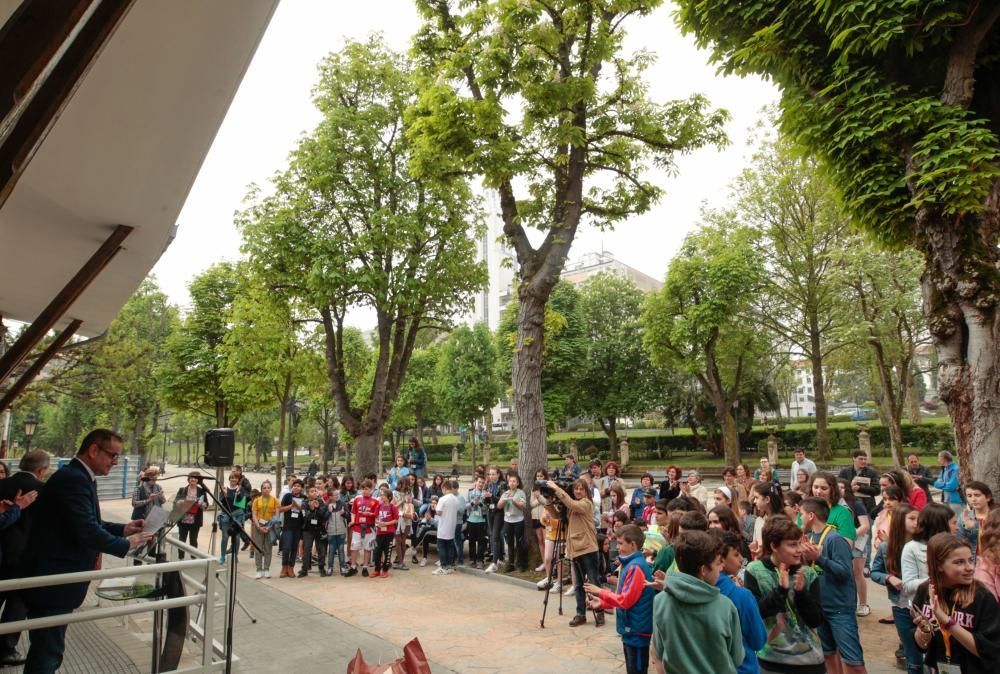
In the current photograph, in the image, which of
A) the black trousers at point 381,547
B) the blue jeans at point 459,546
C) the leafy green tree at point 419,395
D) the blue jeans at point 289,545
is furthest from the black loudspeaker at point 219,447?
the leafy green tree at point 419,395

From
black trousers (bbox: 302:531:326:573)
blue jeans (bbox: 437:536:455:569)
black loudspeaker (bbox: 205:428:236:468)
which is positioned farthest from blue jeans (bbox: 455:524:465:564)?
black loudspeaker (bbox: 205:428:236:468)

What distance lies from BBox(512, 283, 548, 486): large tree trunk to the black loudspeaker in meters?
6.02

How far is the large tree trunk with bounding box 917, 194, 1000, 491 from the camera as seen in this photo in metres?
6.73

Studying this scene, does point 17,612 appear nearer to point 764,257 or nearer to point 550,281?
point 550,281

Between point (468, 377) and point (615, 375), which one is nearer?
point (615, 375)

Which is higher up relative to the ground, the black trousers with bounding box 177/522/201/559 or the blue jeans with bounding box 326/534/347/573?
the black trousers with bounding box 177/522/201/559

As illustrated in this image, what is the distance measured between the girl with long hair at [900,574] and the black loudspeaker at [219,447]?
244 inches

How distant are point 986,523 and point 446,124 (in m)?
9.37

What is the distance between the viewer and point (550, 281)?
1102cm

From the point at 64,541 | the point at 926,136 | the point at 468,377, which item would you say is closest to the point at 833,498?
the point at 926,136

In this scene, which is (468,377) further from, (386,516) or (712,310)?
(386,516)

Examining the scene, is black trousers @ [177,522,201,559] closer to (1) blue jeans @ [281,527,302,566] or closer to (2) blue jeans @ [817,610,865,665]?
(1) blue jeans @ [281,527,302,566]

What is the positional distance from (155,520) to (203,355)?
22.6 m

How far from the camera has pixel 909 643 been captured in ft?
16.0
